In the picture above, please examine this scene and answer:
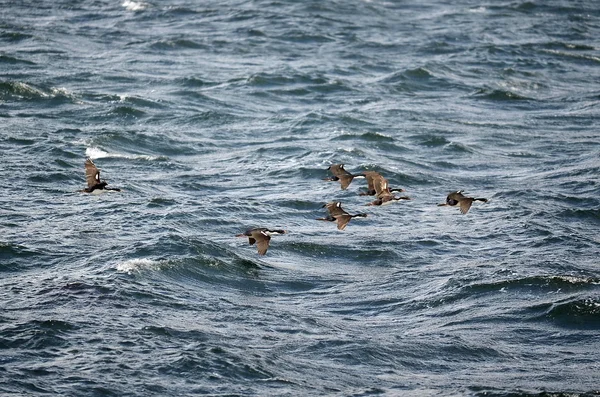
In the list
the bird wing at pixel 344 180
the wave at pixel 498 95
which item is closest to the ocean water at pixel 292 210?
the wave at pixel 498 95

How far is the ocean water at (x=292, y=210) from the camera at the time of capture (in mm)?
19750

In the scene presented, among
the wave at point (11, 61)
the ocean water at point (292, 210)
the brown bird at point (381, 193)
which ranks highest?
the brown bird at point (381, 193)

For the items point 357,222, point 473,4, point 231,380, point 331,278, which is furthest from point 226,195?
point 473,4

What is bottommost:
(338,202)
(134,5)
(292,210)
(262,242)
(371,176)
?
(292,210)

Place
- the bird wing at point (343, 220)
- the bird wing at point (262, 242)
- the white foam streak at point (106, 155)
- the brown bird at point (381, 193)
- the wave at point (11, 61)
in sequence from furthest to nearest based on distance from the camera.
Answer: the wave at point (11, 61) < the white foam streak at point (106, 155) < the brown bird at point (381, 193) < the bird wing at point (343, 220) < the bird wing at point (262, 242)

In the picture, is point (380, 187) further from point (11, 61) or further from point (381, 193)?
point (11, 61)

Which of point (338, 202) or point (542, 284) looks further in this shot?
point (338, 202)

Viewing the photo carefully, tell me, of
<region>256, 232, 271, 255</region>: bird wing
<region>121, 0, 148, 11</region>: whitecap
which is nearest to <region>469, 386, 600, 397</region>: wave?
<region>256, 232, 271, 255</region>: bird wing

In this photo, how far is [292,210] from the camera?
95.2 feet

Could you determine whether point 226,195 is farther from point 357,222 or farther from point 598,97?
point 598,97

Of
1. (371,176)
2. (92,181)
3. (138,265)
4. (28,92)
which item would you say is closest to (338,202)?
(371,176)

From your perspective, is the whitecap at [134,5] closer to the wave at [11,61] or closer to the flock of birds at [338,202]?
the wave at [11,61]

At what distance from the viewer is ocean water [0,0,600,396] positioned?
19750mm

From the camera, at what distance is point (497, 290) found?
77.6 feet
